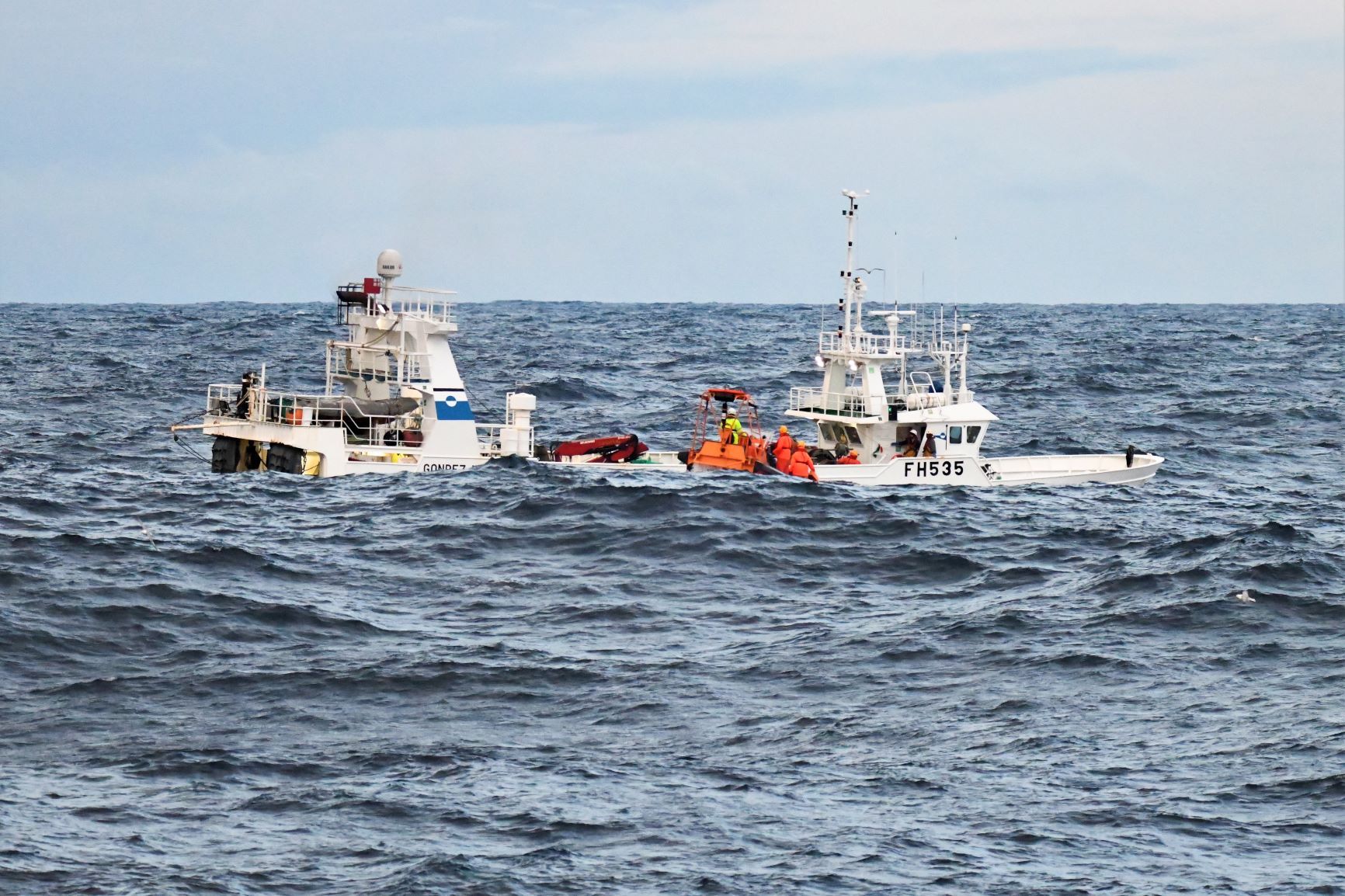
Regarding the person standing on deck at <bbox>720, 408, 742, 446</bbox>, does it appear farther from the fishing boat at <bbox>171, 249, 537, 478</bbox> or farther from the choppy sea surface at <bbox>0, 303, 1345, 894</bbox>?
the fishing boat at <bbox>171, 249, 537, 478</bbox>

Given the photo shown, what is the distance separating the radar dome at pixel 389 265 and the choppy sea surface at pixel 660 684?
5393 mm

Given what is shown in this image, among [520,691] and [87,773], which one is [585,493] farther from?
[87,773]

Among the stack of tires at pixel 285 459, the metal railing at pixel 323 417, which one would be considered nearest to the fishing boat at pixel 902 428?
the metal railing at pixel 323 417

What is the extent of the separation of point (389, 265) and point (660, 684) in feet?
70.0

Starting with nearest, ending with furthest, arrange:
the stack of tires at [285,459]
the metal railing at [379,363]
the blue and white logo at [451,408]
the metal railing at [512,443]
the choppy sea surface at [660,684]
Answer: the choppy sea surface at [660,684]
the stack of tires at [285,459]
the blue and white logo at [451,408]
the metal railing at [379,363]
the metal railing at [512,443]

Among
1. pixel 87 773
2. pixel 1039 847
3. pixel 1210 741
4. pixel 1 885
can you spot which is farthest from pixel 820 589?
pixel 1 885

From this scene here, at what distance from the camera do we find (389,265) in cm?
4022

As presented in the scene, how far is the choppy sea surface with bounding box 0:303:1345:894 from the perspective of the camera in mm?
15828

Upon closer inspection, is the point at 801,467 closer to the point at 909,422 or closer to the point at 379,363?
the point at 909,422

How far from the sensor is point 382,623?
23938 millimetres

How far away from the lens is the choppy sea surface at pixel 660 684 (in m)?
15.8

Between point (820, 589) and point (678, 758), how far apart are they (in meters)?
9.01

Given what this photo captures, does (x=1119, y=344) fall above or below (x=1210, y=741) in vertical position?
above

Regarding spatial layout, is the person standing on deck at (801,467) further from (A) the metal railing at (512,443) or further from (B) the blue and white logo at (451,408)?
(B) the blue and white logo at (451,408)
